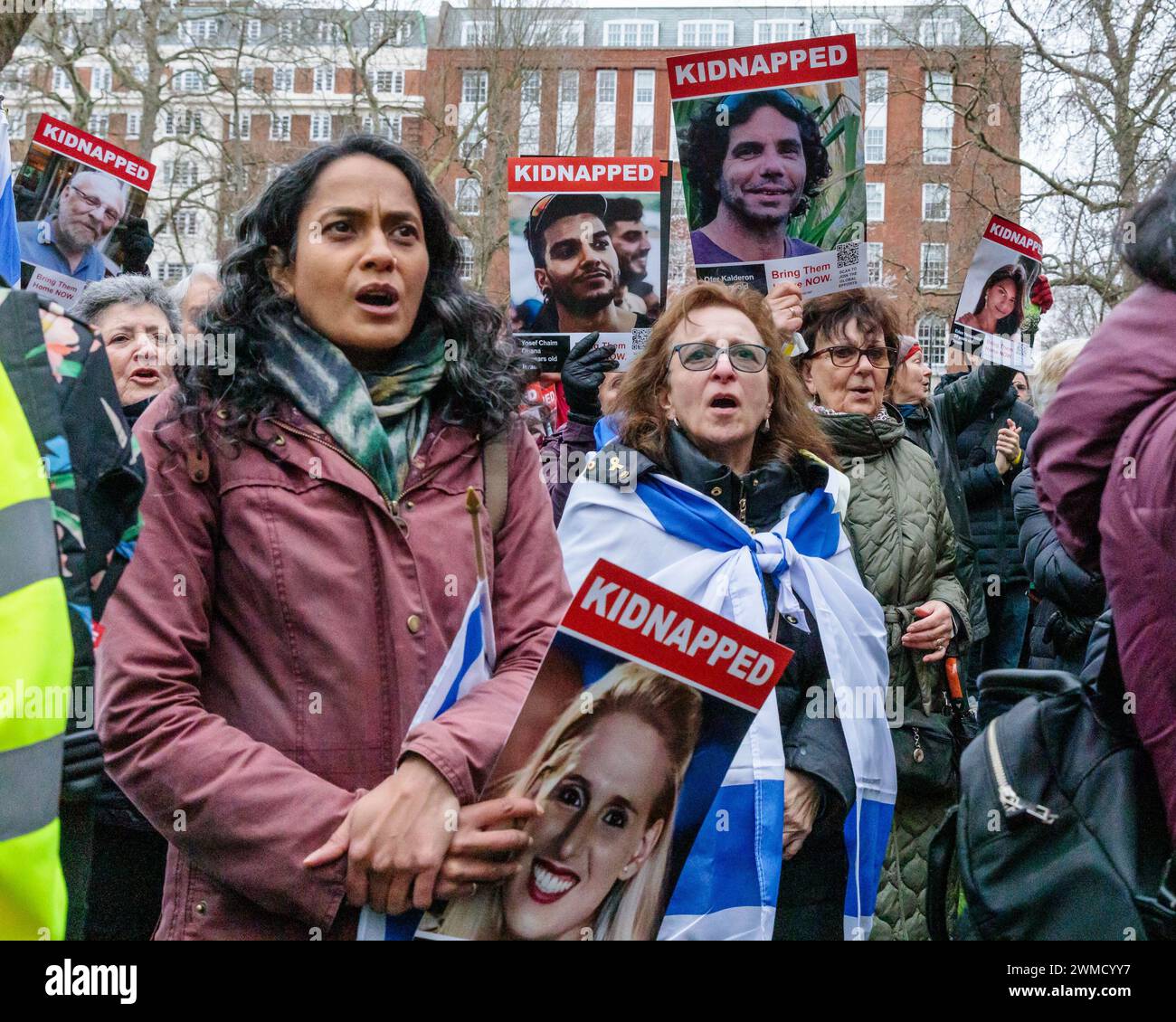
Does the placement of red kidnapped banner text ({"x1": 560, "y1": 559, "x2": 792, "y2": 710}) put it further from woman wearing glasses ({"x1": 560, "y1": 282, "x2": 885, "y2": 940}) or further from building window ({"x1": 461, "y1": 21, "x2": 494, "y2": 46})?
building window ({"x1": 461, "y1": 21, "x2": 494, "y2": 46})

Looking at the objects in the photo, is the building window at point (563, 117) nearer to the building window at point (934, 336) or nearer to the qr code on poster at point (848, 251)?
the building window at point (934, 336)

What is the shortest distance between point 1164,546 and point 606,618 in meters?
0.83

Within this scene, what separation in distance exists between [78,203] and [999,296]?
12.7 ft

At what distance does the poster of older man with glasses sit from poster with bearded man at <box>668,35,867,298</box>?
8.38ft

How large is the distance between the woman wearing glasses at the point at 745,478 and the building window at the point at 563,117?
2826cm

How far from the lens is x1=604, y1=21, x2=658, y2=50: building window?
62.5 m

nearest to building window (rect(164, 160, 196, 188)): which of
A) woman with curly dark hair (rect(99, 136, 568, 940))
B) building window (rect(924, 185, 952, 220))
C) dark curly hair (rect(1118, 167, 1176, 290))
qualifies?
building window (rect(924, 185, 952, 220))

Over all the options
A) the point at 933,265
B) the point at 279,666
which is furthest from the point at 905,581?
the point at 933,265

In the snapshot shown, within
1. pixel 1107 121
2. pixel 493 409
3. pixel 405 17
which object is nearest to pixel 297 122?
pixel 405 17

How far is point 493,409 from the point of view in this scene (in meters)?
2.73

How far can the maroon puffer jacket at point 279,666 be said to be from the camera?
7.54ft

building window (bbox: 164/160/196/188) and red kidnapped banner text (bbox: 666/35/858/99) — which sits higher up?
building window (bbox: 164/160/196/188)

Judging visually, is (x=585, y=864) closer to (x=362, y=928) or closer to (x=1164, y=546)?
(x=362, y=928)

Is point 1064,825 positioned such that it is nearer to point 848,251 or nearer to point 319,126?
point 848,251
